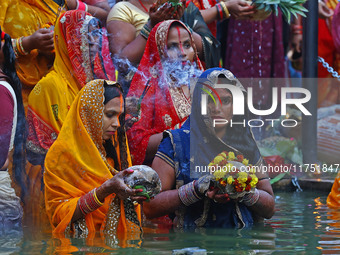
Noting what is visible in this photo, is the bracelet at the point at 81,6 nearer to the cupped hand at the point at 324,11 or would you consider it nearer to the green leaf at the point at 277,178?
the green leaf at the point at 277,178

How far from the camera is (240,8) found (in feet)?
26.1

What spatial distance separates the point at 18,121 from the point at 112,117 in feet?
3.35

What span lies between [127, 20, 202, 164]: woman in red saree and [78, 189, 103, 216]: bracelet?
1172 mm

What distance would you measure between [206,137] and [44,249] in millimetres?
1402

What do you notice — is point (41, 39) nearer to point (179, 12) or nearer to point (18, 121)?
point (18, 121)

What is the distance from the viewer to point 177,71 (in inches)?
259

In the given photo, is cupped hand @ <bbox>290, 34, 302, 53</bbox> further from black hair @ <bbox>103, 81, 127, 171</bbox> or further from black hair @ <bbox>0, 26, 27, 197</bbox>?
black hair @ <bbox>103, 81, 127, 171</bbox>

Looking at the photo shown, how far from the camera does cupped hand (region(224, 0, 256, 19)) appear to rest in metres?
7.89

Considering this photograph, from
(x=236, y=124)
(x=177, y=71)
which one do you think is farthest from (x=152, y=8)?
(x=236, y=124)

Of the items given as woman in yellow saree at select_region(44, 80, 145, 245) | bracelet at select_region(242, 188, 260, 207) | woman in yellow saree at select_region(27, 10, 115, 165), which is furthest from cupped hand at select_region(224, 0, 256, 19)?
bracelet at select_region(242, 188, 260, 207)

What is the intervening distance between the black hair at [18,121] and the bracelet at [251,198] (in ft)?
6.38

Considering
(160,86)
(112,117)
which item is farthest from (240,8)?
(112,117)

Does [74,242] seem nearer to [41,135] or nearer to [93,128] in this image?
[93,128]

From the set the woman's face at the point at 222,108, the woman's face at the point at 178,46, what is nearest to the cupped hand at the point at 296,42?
the woman's face at the point at 178,46
